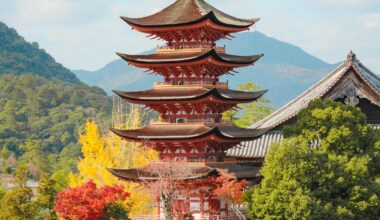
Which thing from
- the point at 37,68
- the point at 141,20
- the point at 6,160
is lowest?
Answer: the point at 6,160

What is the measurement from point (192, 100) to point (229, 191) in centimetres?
500

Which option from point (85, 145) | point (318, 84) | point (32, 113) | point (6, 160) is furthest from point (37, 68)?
point (318, 84)

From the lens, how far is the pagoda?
35125 mm

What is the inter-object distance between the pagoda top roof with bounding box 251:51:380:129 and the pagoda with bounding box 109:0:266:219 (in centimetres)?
284

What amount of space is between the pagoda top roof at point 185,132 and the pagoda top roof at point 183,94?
1436 mm

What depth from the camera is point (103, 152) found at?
49.7 m

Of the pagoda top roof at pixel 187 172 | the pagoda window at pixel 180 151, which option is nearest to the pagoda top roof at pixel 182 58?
the pagoda window at pixel 180 151

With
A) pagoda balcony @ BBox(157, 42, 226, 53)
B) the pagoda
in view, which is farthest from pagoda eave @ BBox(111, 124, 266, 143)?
pagoda balcony @ BBox(157, 42, 226, 53)

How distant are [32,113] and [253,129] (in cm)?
9880

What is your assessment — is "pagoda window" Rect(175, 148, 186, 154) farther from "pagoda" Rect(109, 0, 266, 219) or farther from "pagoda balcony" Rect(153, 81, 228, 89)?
"pagoda balcony" Rect(153, 81, 228, 89)

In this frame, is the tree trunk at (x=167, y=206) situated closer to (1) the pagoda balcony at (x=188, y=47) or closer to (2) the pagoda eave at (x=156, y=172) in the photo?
(2) the pagoda eave at (x=156, y=172)

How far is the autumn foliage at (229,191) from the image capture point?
3297cm

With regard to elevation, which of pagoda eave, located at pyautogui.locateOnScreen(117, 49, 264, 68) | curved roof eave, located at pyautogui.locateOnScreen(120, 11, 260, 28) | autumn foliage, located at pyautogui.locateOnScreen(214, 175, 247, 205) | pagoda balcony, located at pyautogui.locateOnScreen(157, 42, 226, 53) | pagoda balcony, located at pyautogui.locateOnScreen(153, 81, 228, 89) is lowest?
autumn foliage, located at pyautogui.locateOnScreen(214, 175, 247, 205)

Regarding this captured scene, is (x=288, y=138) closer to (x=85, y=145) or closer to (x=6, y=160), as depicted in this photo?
(x=85, y=145)
